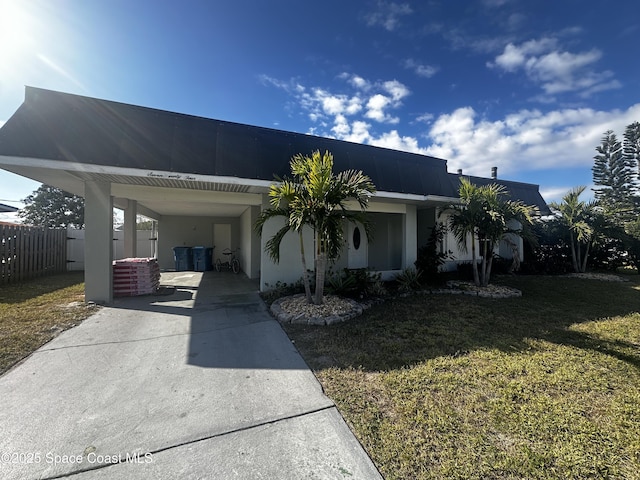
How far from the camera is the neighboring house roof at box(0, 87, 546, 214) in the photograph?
4.66 meters

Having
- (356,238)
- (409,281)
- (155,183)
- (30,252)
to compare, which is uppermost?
(155,183)

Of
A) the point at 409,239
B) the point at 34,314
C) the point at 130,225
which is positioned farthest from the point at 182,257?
the point at 409,239

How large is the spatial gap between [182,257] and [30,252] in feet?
14.8

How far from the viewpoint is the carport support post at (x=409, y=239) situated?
835 centimetres

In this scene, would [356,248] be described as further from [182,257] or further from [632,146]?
[632,146]

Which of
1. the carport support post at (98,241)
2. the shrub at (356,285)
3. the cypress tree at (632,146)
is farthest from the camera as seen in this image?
the cypress tree at (632,146)

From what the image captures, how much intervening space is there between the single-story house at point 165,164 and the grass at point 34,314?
788 mm

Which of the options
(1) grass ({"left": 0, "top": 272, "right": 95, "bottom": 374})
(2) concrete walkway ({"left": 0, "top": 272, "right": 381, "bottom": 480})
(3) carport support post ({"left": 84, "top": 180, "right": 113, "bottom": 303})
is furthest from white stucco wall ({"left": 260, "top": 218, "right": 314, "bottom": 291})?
(1) grass ({"left": 0, "top": 272, "right": 95, "bottom": 374})

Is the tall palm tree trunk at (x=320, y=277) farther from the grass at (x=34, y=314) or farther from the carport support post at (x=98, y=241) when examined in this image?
the carport support post at (x=98, y=241)

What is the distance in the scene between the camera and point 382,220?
1075 centimetres

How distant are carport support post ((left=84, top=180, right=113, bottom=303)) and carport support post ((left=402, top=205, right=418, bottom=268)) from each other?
786 centimetres

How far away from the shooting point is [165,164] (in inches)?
207

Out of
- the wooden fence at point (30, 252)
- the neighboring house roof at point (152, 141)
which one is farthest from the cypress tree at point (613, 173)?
the wooden fence at point (30, 252)

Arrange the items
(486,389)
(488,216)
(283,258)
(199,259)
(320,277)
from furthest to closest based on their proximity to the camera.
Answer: (199,259) → (283,258) → (488,216) → (320,277) → (486,389)
